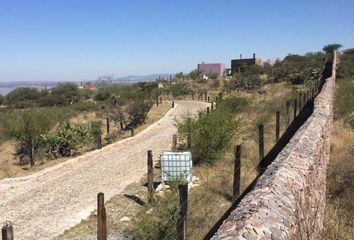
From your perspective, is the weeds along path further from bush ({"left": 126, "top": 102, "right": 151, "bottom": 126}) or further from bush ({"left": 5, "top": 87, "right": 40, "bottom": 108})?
bush ({"left": 5, "top": 87, "right": 40, "bottom": 108})

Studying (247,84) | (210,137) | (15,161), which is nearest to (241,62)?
(247,84)

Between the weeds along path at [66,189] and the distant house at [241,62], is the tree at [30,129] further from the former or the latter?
the distant house at [241,62]

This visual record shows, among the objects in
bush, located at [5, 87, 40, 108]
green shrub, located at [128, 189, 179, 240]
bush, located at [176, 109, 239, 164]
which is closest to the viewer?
green shrub, located at [128, 189, 179, 240]

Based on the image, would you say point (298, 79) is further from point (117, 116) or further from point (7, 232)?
point (7, 232)

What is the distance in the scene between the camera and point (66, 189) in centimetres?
1372

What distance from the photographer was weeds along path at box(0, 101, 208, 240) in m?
10.6

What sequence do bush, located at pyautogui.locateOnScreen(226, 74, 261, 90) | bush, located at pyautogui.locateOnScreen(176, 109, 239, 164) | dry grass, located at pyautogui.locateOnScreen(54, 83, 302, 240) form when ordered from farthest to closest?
1. bush, located at pyautogui.locateOnScreen(226, 74, 261, 90)
2. bush, located at pyautogui.locateOnScreen(176, 109, 239, 164)
3. dry grass, located at pyautogui.locateOnScreen(54, 83, 302, 240)

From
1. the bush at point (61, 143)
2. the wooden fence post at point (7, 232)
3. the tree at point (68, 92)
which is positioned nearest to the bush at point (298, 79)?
the bush at point (61, 143)

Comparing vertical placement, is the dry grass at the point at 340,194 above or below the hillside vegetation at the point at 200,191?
above

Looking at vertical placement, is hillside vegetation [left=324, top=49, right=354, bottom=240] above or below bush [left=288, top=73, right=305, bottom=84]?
below

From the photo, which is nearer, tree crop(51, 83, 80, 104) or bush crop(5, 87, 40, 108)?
tree crop(51, 83, 80, 104)

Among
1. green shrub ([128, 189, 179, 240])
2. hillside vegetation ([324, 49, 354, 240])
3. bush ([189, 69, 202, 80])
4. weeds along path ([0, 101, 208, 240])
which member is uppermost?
bush ([189, 69, 202, 80])

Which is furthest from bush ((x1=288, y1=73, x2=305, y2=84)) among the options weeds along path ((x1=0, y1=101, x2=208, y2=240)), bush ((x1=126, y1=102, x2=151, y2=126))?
weeds along path ((x1=0, y1=101, x2=208, y2=240))

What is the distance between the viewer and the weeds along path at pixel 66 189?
10.6m
